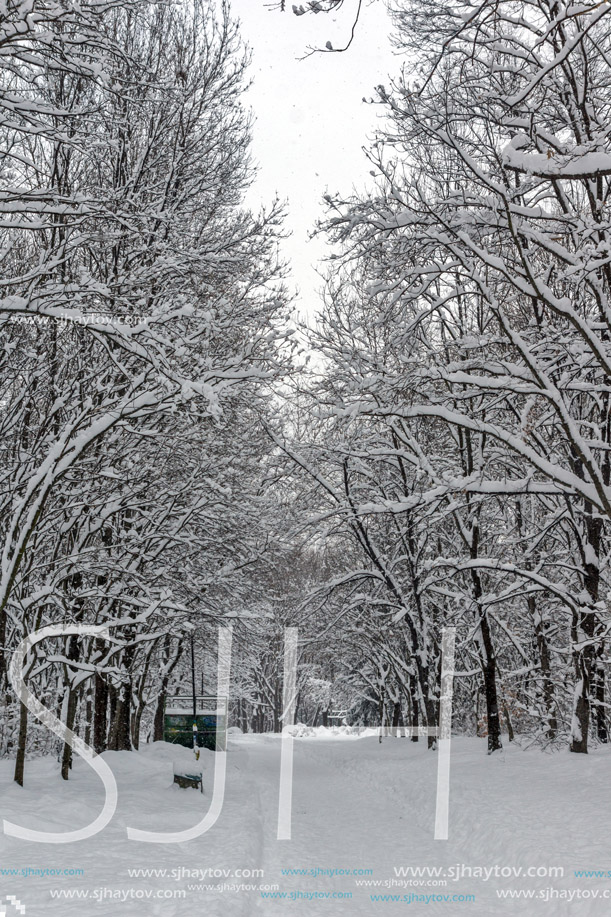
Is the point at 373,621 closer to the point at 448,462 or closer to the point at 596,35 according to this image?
the point at 448,462

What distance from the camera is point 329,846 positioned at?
9.20 meters

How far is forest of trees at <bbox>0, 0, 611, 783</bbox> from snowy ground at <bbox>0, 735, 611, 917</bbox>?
1.61 meters

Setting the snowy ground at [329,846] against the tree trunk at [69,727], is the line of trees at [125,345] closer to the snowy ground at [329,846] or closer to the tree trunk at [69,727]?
the tree trunk at [69,727]

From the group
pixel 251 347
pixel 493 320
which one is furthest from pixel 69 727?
pixel 493 320

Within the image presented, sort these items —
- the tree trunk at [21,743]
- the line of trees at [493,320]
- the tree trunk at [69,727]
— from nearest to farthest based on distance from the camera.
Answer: the line of trees at [493,320] < the tree trunk at [21,743] < the tree trunk at [69,727]

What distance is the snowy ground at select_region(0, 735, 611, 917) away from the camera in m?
6.14

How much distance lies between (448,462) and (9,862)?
11.1 meters

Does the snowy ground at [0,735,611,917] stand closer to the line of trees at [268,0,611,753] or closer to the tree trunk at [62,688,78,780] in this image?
the tree trunk at [62,688,78,780]

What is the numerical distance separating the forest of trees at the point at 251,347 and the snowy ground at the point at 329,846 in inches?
63.5

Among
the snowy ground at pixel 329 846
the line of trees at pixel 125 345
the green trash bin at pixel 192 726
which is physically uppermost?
the line of trees at pixel 125 345

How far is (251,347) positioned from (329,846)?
6.31m

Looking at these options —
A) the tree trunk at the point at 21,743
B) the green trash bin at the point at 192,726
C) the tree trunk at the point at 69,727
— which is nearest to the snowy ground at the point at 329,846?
the tree trunk at the point at 21,743

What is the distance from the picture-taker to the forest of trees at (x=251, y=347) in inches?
287

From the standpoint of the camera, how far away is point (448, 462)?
51.0ft
